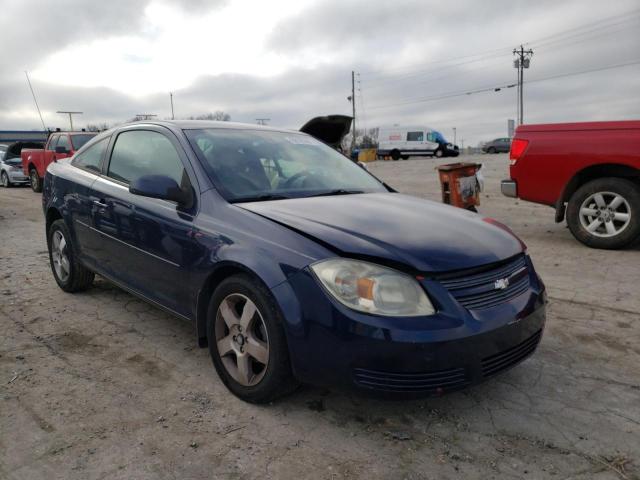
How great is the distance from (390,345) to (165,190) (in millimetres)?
1624

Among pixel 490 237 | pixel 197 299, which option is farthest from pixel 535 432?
pixel 197 299

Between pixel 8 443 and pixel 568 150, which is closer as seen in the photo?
pixel 8 443

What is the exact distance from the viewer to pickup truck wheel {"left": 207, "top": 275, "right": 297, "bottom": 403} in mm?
2451

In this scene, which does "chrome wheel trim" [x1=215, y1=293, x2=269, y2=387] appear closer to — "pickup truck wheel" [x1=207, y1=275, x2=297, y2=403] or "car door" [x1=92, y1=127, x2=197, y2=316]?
"pickup truck wheel" [x1=207, y1=275, x2=297, y2=403]

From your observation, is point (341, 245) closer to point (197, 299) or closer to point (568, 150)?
point (197, 299)

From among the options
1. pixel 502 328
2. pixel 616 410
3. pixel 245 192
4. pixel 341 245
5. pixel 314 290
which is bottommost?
pixel 616 410

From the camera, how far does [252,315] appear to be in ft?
8.46

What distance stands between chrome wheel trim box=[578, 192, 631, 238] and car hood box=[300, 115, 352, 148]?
371cm

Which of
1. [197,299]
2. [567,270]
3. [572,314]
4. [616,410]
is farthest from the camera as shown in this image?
[567,270]

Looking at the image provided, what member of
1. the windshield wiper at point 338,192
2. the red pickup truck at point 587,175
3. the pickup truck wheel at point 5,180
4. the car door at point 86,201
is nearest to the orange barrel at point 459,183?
the red pickup truck at point 587,175

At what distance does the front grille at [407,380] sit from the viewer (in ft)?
7.28

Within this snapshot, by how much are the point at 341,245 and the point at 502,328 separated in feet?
2.77

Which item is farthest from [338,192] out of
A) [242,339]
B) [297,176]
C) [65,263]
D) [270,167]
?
[65,263]

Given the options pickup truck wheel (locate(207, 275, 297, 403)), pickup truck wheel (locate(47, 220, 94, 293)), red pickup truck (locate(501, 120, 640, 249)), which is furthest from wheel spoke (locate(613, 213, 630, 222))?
pickup truck wheel (locate(47, 220, 94, 293))
